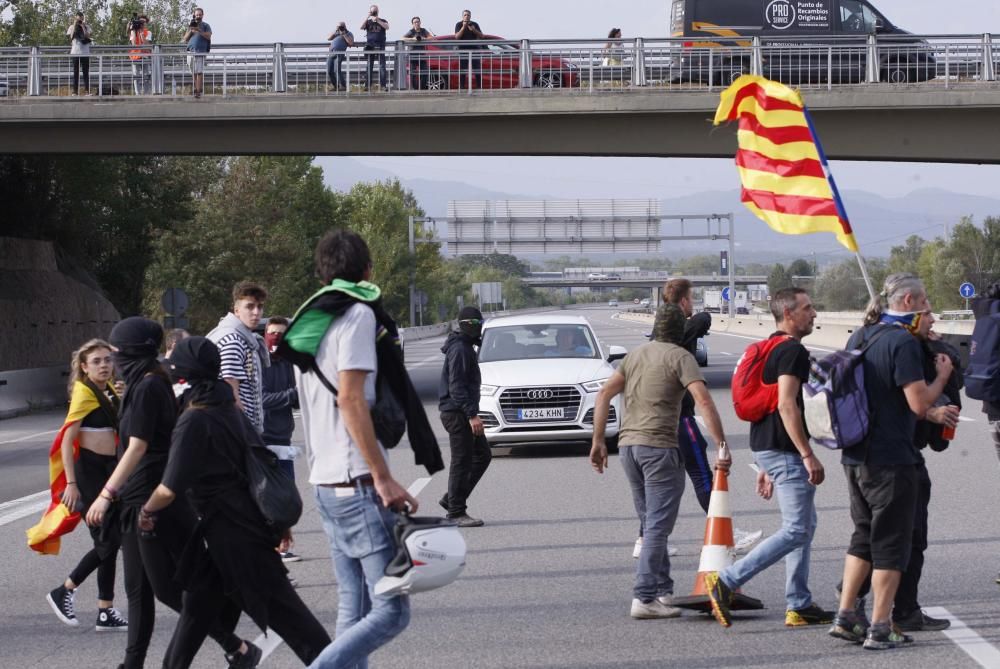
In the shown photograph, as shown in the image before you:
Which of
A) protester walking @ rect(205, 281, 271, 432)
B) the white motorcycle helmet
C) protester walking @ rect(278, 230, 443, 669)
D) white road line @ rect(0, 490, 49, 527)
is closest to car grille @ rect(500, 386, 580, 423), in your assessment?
white road line @ rect(0, 490, 49, 527)

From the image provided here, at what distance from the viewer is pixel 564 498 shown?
498 inches

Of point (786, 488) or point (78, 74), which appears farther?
point (78, 74)

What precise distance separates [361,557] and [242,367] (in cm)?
325

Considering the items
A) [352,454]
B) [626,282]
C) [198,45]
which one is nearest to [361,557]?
[352,454]

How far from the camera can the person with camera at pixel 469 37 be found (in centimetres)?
2853

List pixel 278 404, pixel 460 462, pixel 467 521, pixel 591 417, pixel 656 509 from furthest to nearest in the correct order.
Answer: pixel 591 417, pixel 460 462, pixel 467 521, pixel 278 404, pixel 656 509

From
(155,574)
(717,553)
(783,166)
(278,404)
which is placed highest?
(783,166)

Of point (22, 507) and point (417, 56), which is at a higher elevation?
point (417, 56)

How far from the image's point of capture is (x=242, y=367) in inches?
314

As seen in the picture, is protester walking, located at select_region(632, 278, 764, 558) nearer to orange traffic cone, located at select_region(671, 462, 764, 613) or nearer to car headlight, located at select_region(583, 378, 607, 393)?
orange traffic cone, located at select_region(671, 462, 764, 613)

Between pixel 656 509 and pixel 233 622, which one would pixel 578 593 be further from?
pixel 233 622

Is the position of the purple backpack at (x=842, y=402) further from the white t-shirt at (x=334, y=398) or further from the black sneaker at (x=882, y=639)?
the white t-shirt at (x=334, y=398)

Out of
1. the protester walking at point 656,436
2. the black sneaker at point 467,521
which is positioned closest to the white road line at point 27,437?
the black sneaker at point 467,521

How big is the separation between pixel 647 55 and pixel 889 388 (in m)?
22.2
